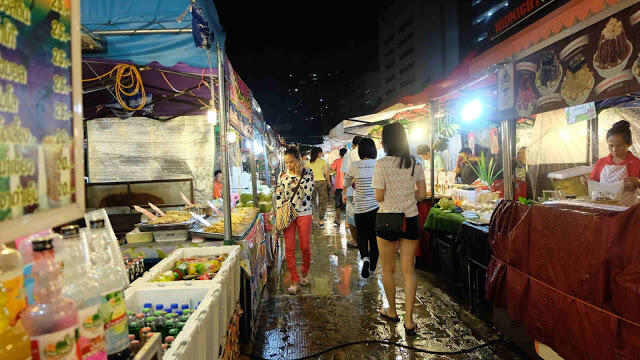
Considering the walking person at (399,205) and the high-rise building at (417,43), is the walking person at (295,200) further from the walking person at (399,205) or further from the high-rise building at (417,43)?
the high-rise building at (417,43)

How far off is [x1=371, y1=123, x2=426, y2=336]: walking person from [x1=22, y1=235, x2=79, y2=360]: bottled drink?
3.37 metres

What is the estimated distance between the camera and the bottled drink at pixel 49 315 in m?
0.99

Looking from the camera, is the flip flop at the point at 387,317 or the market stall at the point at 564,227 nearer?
the market stall at the point at 564,227

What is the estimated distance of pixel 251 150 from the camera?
7.81m

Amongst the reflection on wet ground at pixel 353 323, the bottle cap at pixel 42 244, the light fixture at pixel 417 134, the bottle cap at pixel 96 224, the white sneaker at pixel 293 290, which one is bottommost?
the reflection on wet ground at pixel 353 323

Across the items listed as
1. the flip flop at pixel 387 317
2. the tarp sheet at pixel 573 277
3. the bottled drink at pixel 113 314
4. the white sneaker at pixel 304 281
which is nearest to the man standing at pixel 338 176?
the white sneaker at pixel 304 281

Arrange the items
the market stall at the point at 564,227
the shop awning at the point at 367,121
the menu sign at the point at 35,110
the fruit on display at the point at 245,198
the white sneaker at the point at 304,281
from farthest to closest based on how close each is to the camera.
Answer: the shop awning at the point at 367,121 → the fruit on display at the point at 245,198 → the white sneaker at the point at 304,281 → the market stall at the point at 564,227 → the menu sign at the point at 35,110

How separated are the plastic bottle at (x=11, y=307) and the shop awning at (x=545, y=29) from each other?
4105 millimetres

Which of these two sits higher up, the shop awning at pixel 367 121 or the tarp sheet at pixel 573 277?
the shop awning at pixel 367 121

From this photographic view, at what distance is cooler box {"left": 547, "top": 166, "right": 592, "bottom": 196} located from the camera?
14.1 feet

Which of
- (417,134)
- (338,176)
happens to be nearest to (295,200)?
(338,176)

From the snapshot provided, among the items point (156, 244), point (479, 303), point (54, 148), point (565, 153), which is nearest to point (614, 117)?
point (565, 153)

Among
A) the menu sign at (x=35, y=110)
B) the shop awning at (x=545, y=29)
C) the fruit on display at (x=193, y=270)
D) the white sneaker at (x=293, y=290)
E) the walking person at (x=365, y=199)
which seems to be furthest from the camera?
the walking person at (x=365, y=199)

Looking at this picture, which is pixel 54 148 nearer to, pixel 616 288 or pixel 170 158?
pixel 616 288
